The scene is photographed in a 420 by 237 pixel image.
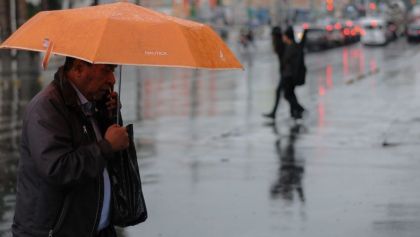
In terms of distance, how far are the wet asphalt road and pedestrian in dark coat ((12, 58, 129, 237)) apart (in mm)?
3866

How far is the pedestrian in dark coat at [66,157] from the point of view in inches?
167

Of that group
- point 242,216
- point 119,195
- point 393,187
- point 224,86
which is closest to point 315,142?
point 393,187

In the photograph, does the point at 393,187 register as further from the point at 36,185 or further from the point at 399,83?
the point at 399,83

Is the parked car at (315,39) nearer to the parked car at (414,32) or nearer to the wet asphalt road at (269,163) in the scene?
the parked car at (414,32)

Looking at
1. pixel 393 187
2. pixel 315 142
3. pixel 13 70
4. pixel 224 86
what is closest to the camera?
pixel 393 187

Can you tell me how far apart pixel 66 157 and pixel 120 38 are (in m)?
0.59

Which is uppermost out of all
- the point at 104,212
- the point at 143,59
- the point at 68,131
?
the point at 143,59

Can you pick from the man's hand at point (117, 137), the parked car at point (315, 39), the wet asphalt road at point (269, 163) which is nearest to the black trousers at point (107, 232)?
the man's hand at point (117, 137)

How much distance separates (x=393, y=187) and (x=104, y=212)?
6.35 metres

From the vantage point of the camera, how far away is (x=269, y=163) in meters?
12.3

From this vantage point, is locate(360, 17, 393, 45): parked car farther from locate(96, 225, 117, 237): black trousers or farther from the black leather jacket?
the black leather jacket

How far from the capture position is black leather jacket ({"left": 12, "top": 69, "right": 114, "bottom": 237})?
4.23 metres

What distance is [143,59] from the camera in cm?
436

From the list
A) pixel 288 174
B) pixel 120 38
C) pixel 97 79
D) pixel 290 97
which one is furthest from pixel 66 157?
pixel 290 97
